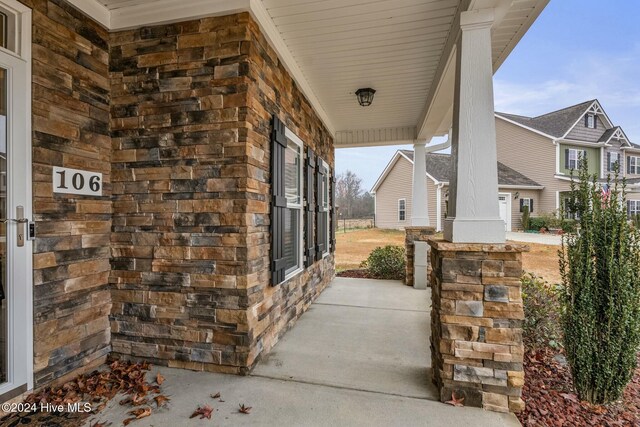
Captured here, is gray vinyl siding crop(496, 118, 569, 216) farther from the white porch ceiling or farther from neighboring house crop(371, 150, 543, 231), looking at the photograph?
the white porch ceiling

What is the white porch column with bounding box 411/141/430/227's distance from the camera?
5.39 meters

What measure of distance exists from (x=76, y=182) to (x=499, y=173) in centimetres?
Answer: 1573

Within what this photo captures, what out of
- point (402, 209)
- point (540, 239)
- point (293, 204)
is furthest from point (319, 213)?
point (402, 209)

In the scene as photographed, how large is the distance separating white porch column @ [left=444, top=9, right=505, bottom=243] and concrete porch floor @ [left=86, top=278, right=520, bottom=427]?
1.14 metres

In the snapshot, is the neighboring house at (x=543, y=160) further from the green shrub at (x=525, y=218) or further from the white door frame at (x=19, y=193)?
the white door frame at (x=19, y=193)

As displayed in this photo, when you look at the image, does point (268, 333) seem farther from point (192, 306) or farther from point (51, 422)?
point (51, 422)

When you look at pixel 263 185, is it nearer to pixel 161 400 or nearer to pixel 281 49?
pixel 281 49

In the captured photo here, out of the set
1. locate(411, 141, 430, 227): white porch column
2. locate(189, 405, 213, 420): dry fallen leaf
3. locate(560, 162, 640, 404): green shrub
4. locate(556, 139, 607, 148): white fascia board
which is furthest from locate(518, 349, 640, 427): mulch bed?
locate(556, 139, 607, 148): white fascia board

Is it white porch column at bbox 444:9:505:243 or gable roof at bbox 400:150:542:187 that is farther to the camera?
gable roof at bbox 400:150:542:187

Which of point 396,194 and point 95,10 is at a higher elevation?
point 95,10

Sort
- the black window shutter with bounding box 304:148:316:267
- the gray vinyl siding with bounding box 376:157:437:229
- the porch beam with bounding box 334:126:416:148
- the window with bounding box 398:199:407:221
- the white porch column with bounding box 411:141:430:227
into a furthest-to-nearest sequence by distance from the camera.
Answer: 1. the window with bounding box 398:199:407:221
2. the gray vinyl siding with bounding box 376:157:437:229
3. the porch beam with bounding box 334:126:416:148
4. the white porch column with bounding box 411:141:430:227
5. the black window shutter with bounding box 304:148:316:267

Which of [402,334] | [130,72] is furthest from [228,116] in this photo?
[402,334]

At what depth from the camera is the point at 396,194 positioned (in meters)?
16.2

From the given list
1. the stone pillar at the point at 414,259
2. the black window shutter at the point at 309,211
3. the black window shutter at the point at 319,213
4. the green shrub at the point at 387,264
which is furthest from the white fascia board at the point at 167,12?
the green shrub at the point at 387,264
